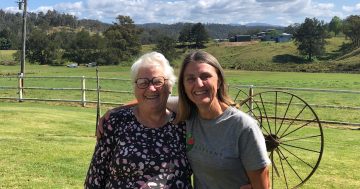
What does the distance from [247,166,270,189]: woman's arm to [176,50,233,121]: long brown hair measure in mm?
422

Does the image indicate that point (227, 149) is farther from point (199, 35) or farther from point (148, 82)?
point (199, 35)

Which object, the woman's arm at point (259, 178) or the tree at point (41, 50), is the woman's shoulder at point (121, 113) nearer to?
the woman's arm at point (259, 178)

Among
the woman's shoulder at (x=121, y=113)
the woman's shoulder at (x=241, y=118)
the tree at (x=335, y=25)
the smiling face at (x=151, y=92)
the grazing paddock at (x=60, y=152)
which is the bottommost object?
the grazing paddock at (x=60, y=152)

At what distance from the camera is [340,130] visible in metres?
13.0

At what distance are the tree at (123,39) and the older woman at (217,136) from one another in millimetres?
92425

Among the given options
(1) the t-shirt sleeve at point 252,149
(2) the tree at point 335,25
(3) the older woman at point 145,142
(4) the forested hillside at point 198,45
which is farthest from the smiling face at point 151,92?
(2) the tree at point 335,25

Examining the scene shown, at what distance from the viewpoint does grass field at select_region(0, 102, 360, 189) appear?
20.9 feet

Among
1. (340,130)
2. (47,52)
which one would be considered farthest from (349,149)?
(47,52)

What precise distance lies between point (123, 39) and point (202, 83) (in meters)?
98.3

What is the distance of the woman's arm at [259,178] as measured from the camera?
2.42 metres

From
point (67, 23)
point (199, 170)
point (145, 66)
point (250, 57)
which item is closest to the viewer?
point (199, 170)

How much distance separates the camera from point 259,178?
7.98 feet

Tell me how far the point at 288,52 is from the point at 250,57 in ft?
30.1

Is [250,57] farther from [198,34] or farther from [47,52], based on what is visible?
[47,52]
